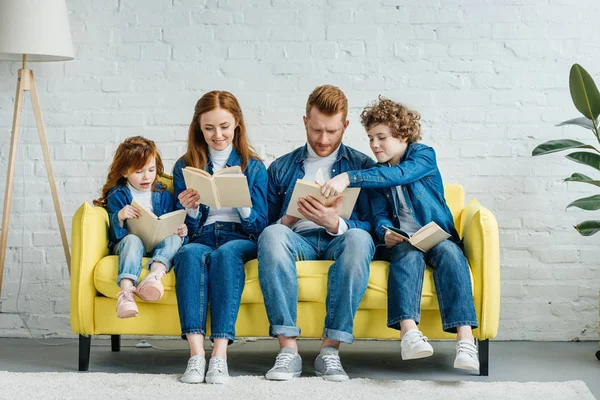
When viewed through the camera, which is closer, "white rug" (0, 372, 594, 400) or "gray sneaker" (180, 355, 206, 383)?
"white rug" (0, 372, 594, 400)

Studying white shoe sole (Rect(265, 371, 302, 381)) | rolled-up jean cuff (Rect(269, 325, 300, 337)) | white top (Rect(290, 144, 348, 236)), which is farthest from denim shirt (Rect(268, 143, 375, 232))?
white shoe sole (Rect(265, 371, 302, 381))

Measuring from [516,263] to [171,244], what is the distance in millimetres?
1662

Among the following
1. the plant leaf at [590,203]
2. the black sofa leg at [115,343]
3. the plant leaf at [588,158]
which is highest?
the plant leaf at [588,158]

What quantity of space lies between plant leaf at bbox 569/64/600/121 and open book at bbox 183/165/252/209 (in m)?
1.40

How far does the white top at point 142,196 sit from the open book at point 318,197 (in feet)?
1.91

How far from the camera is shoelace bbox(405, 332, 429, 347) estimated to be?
262 cm

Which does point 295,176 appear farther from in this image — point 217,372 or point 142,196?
point 217,372

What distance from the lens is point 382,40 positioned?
3676 millimetres

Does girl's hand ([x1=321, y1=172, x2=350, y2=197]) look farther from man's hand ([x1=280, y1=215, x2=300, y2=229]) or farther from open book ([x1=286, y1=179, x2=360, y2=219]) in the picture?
man's hand ([x1=280, y1=215, x2=300, y2=229])

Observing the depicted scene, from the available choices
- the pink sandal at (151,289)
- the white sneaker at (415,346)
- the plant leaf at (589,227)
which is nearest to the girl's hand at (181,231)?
the pink sandal at (151,289)

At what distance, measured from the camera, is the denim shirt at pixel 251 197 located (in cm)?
305

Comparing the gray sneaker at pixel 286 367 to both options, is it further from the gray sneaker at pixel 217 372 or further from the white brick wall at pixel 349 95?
the white brick wall at pixel 349 95

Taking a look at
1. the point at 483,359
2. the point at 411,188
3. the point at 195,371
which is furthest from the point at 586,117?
the point at 195,371

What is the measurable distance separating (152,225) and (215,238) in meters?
0.25
